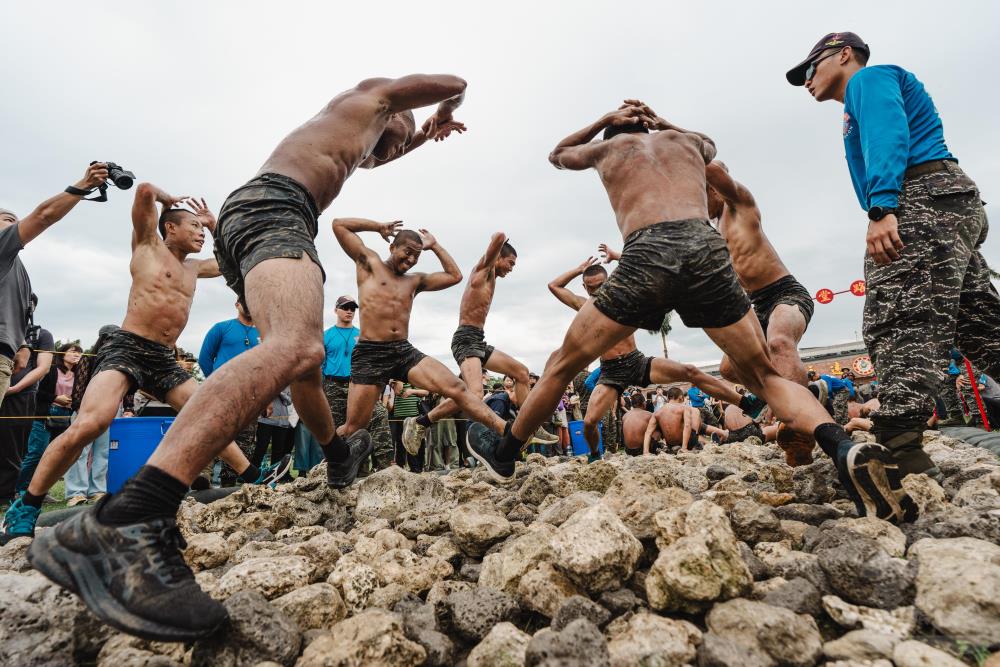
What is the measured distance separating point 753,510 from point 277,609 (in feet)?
5.91

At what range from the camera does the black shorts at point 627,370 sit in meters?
5.74

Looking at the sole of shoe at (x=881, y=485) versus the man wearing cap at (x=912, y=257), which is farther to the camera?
the man wearing cap at (x=912, y=257)

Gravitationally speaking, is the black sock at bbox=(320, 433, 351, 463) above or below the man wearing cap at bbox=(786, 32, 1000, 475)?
below

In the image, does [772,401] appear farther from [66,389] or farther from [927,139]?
[66,389]

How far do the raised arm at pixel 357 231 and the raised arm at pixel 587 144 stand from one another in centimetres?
221

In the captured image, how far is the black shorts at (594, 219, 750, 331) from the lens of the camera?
2590mm

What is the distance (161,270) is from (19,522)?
1961mm

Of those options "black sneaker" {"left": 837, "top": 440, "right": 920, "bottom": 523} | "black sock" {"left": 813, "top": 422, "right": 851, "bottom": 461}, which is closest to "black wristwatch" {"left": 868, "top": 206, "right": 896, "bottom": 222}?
"black sock" {"left": 813, "top": 422, "right": 851, "bottom": 461}

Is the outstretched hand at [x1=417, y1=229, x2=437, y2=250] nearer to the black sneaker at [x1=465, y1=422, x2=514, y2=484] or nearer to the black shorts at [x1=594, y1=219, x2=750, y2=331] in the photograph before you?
the black sneaker at [x1=465, y1=422, x2=514, y2=484]

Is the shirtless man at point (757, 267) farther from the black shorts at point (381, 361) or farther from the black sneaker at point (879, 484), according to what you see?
the black shorts at point (381, 361)

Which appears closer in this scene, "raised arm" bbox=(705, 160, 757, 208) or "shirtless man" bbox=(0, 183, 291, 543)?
"shirtless man" bbox=(0, 183, 291, 543)

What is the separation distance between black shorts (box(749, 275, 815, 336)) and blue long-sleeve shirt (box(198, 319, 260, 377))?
5362 millimetres

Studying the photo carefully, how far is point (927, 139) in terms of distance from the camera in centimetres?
271

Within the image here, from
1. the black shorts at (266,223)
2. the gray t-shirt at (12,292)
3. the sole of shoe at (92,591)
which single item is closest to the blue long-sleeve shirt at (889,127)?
the black shorts at (266,223)
